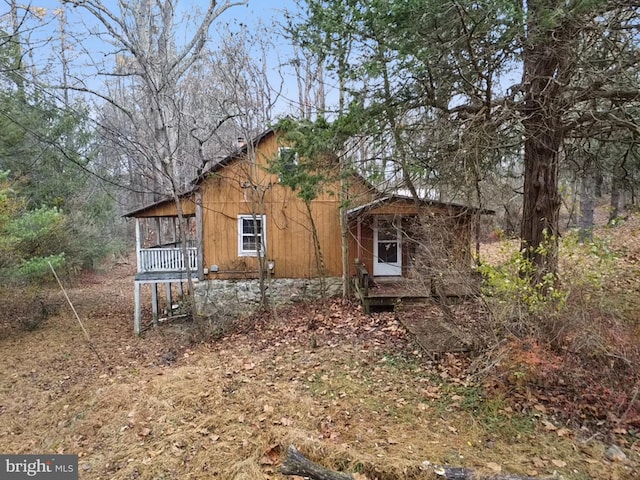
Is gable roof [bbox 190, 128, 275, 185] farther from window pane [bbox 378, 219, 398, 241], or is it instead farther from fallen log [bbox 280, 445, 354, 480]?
fallen log [bbox 280, 445, 354, 480]

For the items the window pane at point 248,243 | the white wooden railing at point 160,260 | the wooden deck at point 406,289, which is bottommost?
the wooden deck at point 406,289

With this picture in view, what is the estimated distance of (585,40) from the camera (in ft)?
15.5

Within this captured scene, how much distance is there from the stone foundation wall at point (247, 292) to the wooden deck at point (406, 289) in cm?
154

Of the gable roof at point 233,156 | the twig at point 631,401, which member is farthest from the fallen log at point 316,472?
the gable roof at point 233,156

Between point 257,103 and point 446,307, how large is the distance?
7750 mm

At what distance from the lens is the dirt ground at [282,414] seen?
3.63 m

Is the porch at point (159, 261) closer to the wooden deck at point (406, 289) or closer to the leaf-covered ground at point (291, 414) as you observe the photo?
the leaf-covered ground at point (291, 414)

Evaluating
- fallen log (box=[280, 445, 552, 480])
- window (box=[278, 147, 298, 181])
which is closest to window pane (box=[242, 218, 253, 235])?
window (box=[278, 147, 298, 181])

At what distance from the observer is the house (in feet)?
36.3

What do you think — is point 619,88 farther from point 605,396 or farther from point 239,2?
point 239,2

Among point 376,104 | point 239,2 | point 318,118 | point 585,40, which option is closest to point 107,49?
point 239,2

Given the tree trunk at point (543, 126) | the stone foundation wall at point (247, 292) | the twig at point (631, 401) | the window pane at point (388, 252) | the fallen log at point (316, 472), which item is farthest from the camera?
the window pane at point (388, 252)

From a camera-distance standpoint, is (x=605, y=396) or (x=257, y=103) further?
(x=257, y=103)

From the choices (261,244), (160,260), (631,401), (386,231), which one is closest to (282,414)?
(631,401)
